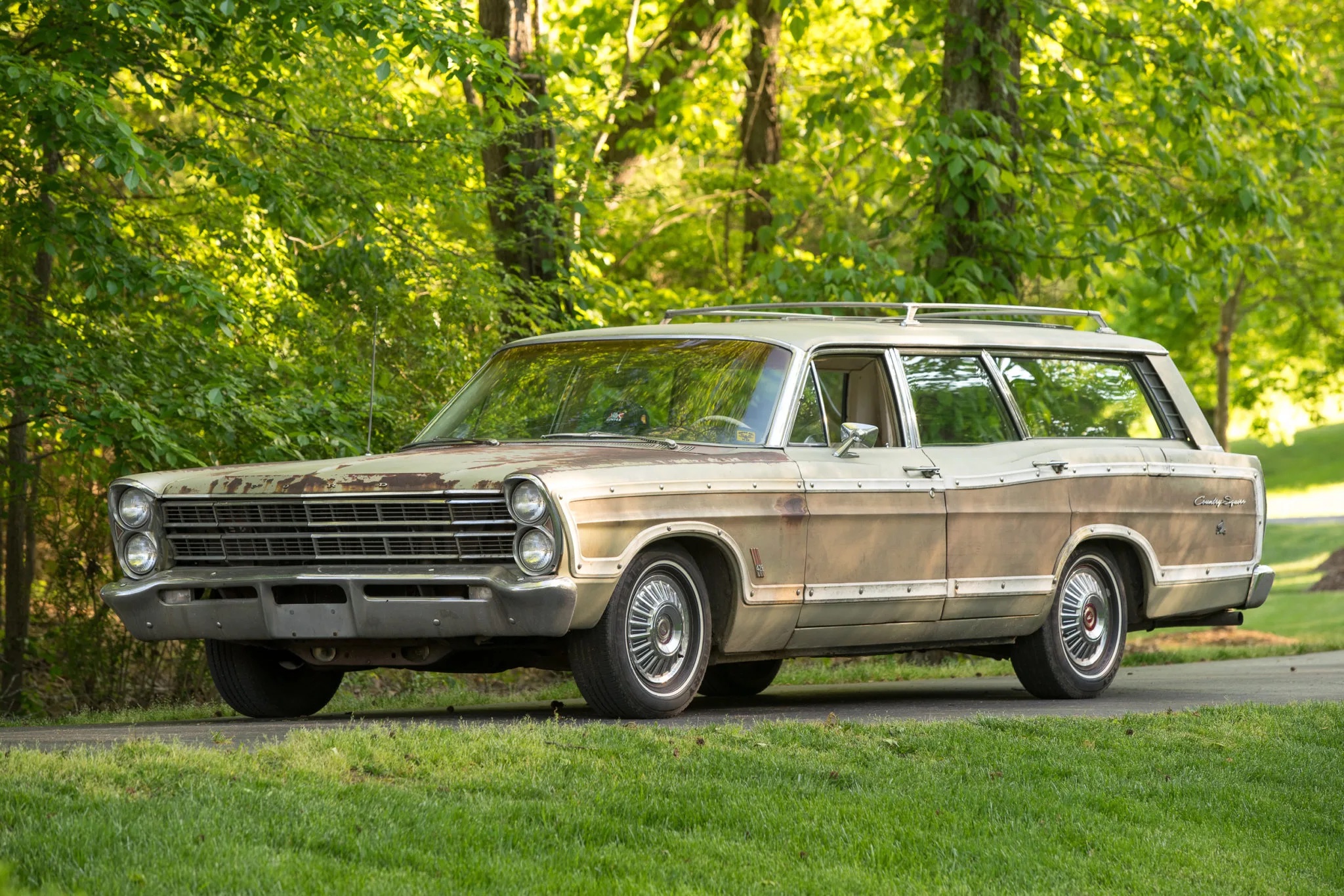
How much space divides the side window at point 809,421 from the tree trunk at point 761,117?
43.0 ft

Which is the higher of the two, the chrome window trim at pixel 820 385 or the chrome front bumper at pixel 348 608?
the chrome window trim at pixel 820 385

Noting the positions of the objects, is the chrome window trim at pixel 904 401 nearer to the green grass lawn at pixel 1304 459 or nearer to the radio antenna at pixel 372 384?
the radio antenna at pixel 372 384

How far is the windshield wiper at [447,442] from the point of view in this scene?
29.3 ft

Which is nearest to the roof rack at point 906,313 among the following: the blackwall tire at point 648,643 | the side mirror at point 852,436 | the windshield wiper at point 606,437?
the side mirror at point 852,436

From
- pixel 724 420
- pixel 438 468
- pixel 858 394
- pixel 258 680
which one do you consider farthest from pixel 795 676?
pixel 438 468

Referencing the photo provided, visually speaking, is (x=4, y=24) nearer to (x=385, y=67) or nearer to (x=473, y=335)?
(x=385, y=67)

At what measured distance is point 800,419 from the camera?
8.95 meters

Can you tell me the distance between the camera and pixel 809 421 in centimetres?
900

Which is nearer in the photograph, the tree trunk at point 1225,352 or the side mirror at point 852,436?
the side mirror at point 852,436

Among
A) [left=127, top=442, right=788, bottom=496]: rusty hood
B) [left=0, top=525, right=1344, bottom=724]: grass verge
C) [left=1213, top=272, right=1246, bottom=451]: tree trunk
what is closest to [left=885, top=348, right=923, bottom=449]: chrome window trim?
[left=127, top=442, right=788, bottom=496]: rusty hood

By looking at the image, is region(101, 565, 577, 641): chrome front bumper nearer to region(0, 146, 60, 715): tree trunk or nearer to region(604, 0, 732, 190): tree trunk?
region(0, 146, 60, 715): tree trunk

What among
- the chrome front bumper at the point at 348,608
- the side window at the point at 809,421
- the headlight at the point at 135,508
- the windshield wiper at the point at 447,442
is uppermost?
the side window at the point at 809,421

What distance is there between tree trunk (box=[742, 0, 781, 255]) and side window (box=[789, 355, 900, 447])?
1237 cm

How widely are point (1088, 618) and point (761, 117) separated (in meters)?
13.9
